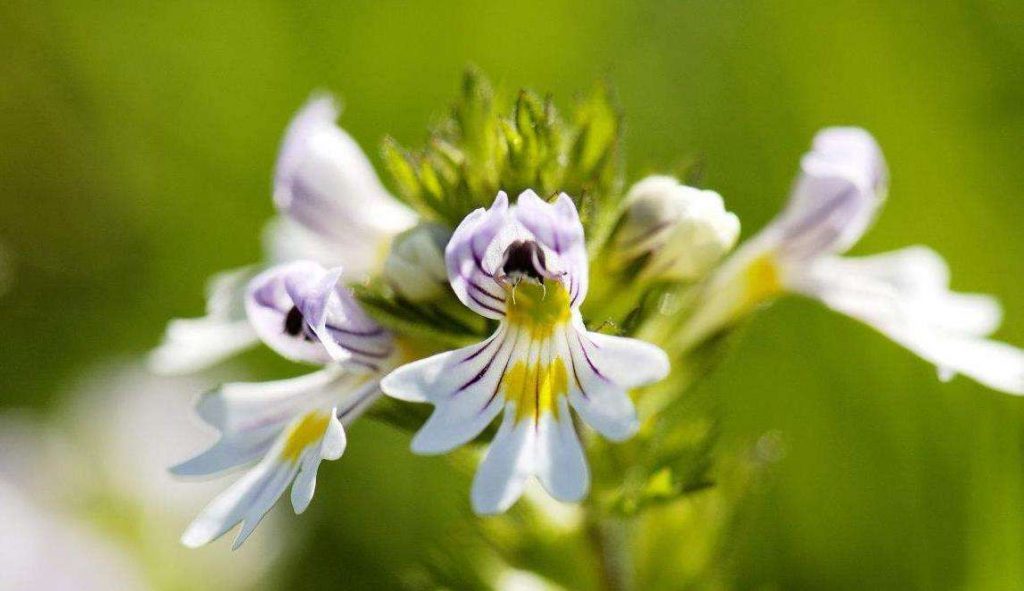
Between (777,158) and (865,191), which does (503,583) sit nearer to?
(865,191)

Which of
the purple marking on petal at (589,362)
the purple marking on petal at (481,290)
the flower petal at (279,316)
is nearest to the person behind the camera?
the purple marking on petal at (589,362)

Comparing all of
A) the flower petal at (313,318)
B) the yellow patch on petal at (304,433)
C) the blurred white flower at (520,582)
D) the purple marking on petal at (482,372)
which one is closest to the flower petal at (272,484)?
the yellow patch on petal at (304,433)

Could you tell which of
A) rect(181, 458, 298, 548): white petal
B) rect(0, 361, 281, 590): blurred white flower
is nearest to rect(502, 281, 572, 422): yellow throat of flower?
rect(181, 458, 298, 548): white petal

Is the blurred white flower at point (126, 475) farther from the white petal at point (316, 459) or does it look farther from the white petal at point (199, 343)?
the white petal at point (316, 459)

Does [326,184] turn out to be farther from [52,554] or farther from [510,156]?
[52,554]

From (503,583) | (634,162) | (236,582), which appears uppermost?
(634,162)

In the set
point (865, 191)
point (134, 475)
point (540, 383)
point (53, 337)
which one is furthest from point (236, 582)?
point (865, 191)

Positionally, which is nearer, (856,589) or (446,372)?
(446,372)
